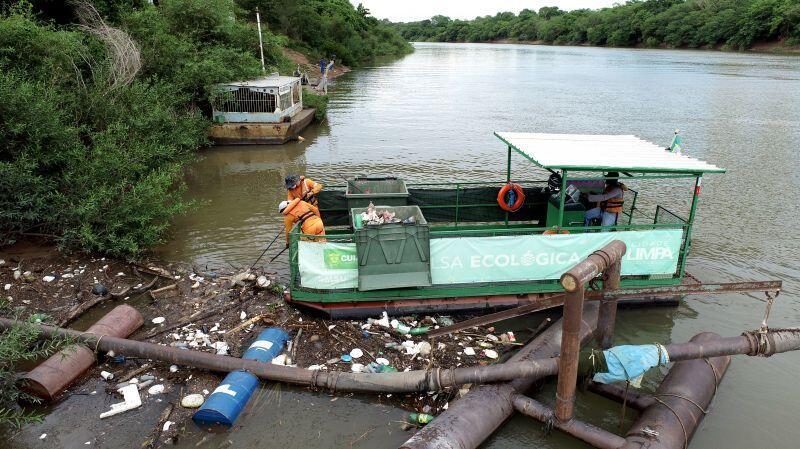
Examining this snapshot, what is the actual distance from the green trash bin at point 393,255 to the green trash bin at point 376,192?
1734 millimetres

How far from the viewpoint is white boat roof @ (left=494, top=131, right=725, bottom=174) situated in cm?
836

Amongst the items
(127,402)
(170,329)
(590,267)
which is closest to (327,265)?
(170,329)

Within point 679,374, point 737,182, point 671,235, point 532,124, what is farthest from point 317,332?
point 532,124

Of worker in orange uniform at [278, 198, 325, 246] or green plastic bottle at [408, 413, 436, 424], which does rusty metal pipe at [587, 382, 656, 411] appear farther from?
worker in orange uniform at [278, 198, 325, 246]

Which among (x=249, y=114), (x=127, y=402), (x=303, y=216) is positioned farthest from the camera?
(x=249, y=114)

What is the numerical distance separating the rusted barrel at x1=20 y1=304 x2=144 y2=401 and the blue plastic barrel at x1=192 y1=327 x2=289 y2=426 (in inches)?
74.7

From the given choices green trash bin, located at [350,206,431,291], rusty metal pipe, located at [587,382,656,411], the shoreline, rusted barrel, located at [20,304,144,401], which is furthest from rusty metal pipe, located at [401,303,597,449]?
rusted barrel, located at [20,304,144,401]

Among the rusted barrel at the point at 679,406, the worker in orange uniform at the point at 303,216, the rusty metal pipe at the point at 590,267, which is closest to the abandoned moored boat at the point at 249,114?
the worker in orange uniform at the point at 303,216

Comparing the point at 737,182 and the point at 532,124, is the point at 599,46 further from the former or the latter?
the point at 737,182

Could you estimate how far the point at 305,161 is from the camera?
65.6ft

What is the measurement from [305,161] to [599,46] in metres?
104

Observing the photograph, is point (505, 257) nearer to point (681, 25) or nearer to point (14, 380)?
point (14, 380)

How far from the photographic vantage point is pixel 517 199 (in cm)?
1077

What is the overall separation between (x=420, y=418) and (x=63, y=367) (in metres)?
4.69
